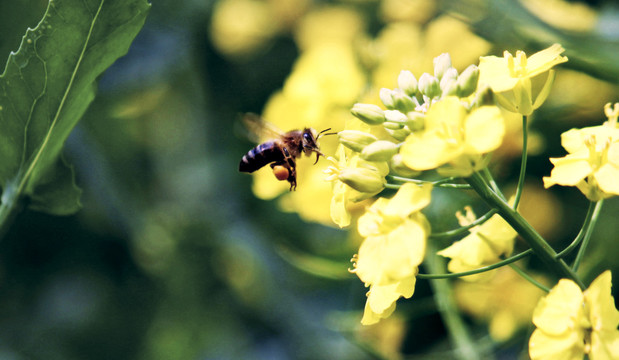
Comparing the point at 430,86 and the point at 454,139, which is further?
the point at 430,86

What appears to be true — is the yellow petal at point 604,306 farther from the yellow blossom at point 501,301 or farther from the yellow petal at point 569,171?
the yellow blossom at point 501,301

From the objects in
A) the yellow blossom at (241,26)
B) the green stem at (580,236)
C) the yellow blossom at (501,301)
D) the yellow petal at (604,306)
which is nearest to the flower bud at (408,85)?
the green stem at (580,236)

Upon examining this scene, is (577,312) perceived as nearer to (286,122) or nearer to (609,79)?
(609,79)

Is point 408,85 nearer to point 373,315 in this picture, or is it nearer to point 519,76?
point 519,76

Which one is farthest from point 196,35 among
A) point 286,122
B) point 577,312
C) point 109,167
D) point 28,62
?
point 577,312

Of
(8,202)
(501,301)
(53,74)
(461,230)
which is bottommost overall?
(501,301)

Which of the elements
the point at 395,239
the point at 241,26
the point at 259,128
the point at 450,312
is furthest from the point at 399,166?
the point at 241,26

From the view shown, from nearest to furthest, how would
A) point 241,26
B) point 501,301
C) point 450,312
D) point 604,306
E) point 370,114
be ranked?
point 604,306
point 370,114
point 450,312
point 501,301
point 241,26
